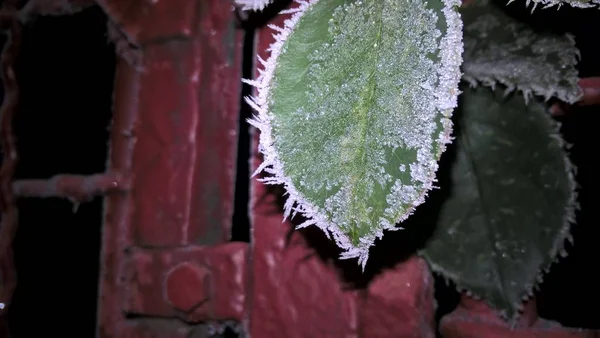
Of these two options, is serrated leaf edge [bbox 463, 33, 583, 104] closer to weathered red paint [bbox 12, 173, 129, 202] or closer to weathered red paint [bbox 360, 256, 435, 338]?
weathered red paint [bbox 360, 256, 435, 338]

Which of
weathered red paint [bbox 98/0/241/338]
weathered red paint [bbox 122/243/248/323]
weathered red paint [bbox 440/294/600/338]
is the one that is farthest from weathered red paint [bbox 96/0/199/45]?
weathered red paint [bbox 440/294/600/338]

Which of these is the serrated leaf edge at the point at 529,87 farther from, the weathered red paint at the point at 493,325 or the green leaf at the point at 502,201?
the weathered red paint at the point at 493,325

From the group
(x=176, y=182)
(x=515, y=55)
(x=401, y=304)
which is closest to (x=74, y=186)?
(x=176, y=182)

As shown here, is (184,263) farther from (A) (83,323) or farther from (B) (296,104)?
(A) (83,323)

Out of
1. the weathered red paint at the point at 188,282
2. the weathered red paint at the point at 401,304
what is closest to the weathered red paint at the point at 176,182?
the weathered red paint at the point at 188,282

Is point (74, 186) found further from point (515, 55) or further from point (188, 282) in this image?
point (515, 55)

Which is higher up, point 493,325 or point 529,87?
point 529,87
